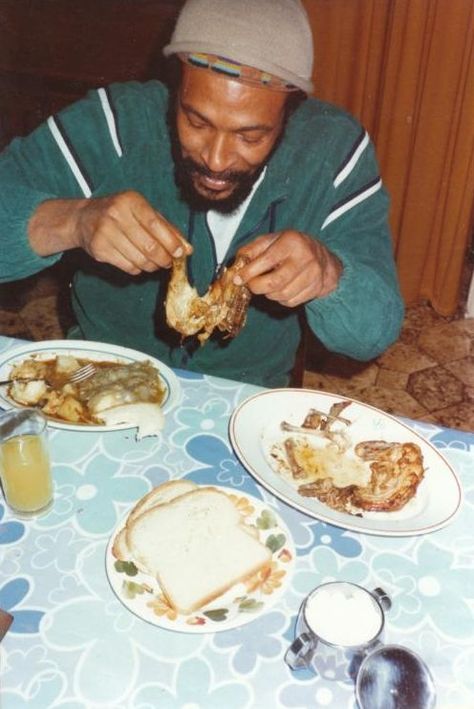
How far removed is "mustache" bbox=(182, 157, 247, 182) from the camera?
1.71 m

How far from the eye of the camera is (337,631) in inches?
39.1

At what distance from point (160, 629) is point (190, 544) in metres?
0.16

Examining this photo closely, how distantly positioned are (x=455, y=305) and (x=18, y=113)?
315cm

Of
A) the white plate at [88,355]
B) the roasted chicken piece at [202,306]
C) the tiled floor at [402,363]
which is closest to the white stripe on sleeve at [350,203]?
the roasted chicken piece at [202,306]

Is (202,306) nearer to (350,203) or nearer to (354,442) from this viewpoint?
(354,442)

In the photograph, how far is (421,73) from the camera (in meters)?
3.54

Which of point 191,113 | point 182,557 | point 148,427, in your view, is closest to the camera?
point 182,557

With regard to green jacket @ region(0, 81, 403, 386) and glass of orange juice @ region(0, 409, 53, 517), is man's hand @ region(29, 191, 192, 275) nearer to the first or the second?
green jacket @ region(0, 81, 403, 386)

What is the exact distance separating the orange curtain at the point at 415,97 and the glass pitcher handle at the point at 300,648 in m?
3.29

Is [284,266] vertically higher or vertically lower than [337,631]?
higher

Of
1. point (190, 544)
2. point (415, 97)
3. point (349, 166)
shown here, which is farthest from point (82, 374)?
point (415, 97)

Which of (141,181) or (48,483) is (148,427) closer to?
(48,483)

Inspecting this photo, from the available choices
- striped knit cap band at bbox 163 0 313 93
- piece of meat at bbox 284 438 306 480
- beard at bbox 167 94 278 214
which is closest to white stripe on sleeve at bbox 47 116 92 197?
beard at bbox 167 94 278 214

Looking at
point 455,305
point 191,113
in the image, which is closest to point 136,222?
point 191,113
